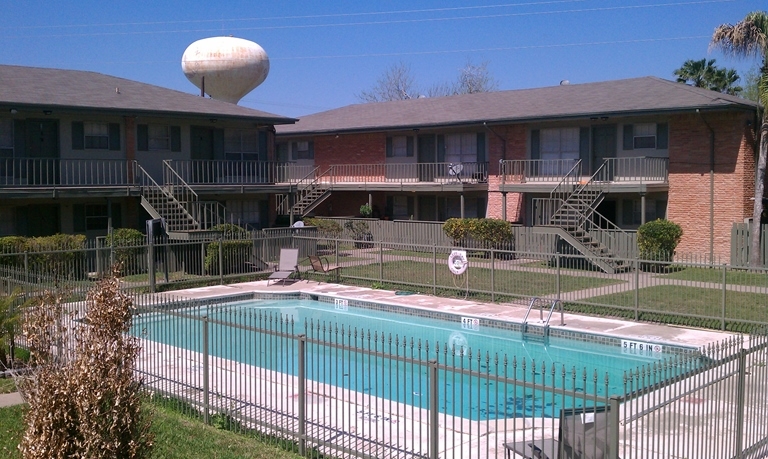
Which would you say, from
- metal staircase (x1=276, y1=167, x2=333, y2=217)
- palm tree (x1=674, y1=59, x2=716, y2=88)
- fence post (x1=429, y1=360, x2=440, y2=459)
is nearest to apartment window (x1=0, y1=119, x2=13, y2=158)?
metal staircase (x1=276, y1=167, x2=333, y2=217)

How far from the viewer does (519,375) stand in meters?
15.1

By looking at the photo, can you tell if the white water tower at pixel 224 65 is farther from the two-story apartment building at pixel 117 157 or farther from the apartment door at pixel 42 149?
the apartment door at pixel 42 149

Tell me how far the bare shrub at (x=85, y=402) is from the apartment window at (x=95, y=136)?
23490 mm

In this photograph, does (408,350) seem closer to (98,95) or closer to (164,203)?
(164,203)

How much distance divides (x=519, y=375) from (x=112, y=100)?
2065 cm

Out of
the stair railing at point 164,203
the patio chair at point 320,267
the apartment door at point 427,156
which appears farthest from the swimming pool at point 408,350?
the apartment door at point 427,156

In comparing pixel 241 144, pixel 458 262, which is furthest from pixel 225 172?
pixel 458 262

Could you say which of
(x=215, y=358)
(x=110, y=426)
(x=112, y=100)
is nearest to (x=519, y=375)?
(x=215, y=358)

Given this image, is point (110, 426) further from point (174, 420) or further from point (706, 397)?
point (706, 397)

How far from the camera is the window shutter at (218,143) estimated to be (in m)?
33.2

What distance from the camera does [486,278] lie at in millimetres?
23641

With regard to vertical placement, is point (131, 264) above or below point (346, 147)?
below

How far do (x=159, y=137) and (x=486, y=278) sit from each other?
14.8m

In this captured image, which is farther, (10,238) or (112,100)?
(112,100)
